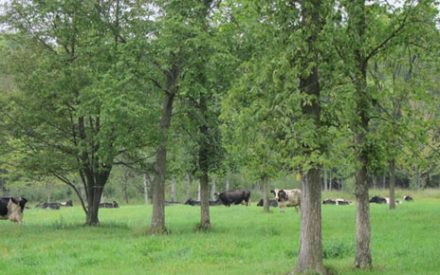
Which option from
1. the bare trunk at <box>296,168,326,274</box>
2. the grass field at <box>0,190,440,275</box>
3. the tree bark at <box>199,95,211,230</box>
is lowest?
the grass field at <box>0,190,440,275</box>

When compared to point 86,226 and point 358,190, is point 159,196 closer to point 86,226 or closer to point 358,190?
point 86,226

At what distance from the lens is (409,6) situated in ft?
37.2

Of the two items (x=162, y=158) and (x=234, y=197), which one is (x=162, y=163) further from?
(x=234, y=197)

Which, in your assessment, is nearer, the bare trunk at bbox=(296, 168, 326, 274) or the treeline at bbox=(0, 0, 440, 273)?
the treeline at bbox=(0, 0, 440, 273)

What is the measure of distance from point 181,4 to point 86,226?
956cm

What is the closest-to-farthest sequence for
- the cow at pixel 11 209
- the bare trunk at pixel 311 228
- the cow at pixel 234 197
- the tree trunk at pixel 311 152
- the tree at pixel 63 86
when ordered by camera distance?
the tree trunk at pixel 311 152 → the bare trunk at pixel 311 228 → the tree at pixel 63 86 → the cow at pixel 11 209 → the cow at pixel 234 197

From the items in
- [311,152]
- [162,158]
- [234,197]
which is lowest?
[234,197]

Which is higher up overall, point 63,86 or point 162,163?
point 63,86

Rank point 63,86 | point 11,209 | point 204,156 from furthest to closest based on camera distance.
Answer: point 11,209
point 63,86
point 204,156

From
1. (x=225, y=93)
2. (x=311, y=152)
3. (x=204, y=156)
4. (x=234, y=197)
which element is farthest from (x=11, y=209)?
(x=234, y=197)

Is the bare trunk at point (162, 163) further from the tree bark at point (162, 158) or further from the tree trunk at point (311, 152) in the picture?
the tree trunk at point (311, 152)

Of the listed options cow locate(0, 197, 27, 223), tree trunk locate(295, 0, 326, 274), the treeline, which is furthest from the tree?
tree trunk locate(295, 0, 326, 274)

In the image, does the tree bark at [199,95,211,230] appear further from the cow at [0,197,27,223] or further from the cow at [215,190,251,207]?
the cow at [215,190,251,207]

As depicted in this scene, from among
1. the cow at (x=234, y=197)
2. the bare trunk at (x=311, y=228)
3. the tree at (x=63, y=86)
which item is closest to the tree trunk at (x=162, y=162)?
the tree at (x=63, y=86)
